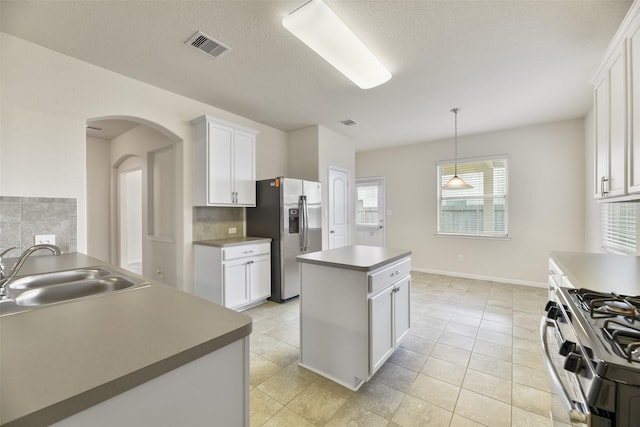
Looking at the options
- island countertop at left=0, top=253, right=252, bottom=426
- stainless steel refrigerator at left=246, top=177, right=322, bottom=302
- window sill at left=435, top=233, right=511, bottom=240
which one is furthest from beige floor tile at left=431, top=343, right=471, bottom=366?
window sill at left=435, top=233, right=511, bottom=240

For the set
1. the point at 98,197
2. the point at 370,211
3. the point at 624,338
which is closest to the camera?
the point at 624,338

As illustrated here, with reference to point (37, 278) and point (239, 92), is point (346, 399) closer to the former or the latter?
point (37, 278)

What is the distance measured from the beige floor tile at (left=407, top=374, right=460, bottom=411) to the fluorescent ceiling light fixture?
2.68 meters

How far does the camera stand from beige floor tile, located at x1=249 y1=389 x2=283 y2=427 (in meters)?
1.69

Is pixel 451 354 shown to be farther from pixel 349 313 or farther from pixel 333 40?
pixel 333 40

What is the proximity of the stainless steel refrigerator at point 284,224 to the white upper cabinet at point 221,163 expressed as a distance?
312 mm

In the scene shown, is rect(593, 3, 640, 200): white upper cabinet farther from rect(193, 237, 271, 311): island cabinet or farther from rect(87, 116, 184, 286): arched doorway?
rect(87, 116, 184, 286): arched doorway

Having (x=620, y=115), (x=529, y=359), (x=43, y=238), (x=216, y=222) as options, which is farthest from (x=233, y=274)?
(x=620, y=115)

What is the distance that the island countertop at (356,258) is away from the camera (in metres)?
1.93

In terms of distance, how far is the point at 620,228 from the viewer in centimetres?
304

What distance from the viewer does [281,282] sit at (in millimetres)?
3742

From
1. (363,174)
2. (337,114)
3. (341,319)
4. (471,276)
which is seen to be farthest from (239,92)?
(471,276)

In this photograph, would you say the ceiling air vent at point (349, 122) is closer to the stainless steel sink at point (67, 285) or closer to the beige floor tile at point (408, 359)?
the beige floor tile at point (408, 359)

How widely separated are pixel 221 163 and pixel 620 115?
364 cm
